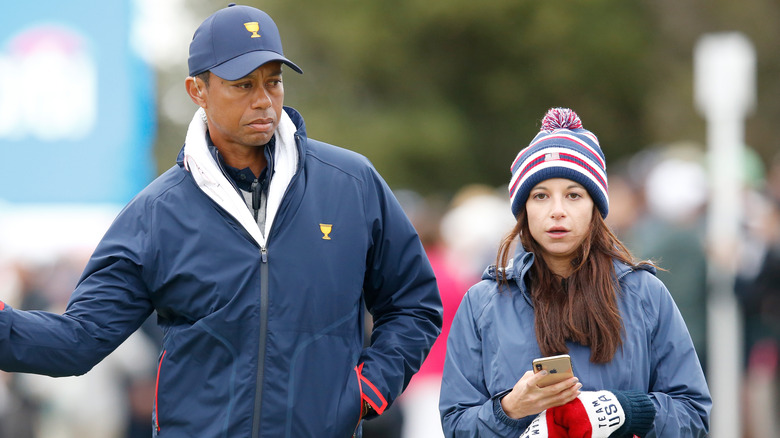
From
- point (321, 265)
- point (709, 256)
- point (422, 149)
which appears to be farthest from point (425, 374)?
point (422, 149)

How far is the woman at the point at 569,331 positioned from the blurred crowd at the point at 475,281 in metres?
5.02

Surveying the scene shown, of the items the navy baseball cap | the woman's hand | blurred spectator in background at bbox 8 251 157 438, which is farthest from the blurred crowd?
the woman's hand

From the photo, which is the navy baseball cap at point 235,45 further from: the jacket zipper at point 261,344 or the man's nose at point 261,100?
the jacket zipper at point 261,344

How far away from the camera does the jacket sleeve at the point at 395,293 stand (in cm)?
441

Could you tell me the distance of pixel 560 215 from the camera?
4133 mm

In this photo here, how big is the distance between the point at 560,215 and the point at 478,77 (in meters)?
26.0

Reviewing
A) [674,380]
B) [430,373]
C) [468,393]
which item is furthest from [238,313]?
[430,373]

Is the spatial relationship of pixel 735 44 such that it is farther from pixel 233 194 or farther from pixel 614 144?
pixel 614 144

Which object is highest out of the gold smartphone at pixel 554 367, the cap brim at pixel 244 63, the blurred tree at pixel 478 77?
the blurred tree at pixel 478 77

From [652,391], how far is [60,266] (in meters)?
8.54

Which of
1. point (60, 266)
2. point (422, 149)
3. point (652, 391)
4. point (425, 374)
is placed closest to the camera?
point (652, 391)

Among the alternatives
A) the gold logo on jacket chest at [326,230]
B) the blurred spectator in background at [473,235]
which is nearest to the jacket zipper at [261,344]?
the gold logo on jacket chest at [326,230]

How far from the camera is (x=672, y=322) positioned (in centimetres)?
405

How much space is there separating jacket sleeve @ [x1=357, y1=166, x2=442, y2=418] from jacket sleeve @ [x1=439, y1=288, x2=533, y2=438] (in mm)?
258
